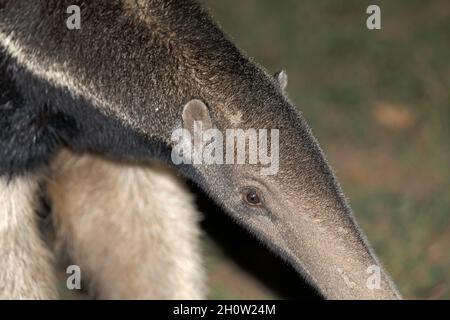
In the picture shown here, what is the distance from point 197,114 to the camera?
4.17 metres

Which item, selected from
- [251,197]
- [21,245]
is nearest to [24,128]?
[21,245]

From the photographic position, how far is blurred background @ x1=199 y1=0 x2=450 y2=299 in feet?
20.6

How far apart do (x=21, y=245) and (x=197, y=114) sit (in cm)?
140

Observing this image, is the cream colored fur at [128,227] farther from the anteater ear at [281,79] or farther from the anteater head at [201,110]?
the anteater ear at [281,79]

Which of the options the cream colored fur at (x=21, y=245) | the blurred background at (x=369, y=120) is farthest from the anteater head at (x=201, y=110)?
the blurred background at (x=369, y=120)

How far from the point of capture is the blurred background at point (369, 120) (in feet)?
20.6

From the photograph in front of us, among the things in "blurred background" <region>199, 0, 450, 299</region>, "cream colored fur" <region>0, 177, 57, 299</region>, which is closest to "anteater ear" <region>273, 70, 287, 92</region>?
"cream colored fur" <region>0, 177, 57, 299</region>

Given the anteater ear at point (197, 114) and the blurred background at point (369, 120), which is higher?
the blurred background at point (369, 120)

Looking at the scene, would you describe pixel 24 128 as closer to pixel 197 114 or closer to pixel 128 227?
pixel 197 114

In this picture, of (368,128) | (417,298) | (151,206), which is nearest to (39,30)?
(151,206)

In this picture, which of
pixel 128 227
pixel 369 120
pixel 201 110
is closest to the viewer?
pixel 201 110

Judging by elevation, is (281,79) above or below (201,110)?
above

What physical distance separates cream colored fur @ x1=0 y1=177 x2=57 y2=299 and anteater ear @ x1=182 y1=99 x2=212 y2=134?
3.44 feet

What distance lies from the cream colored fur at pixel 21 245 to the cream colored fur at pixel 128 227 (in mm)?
415
